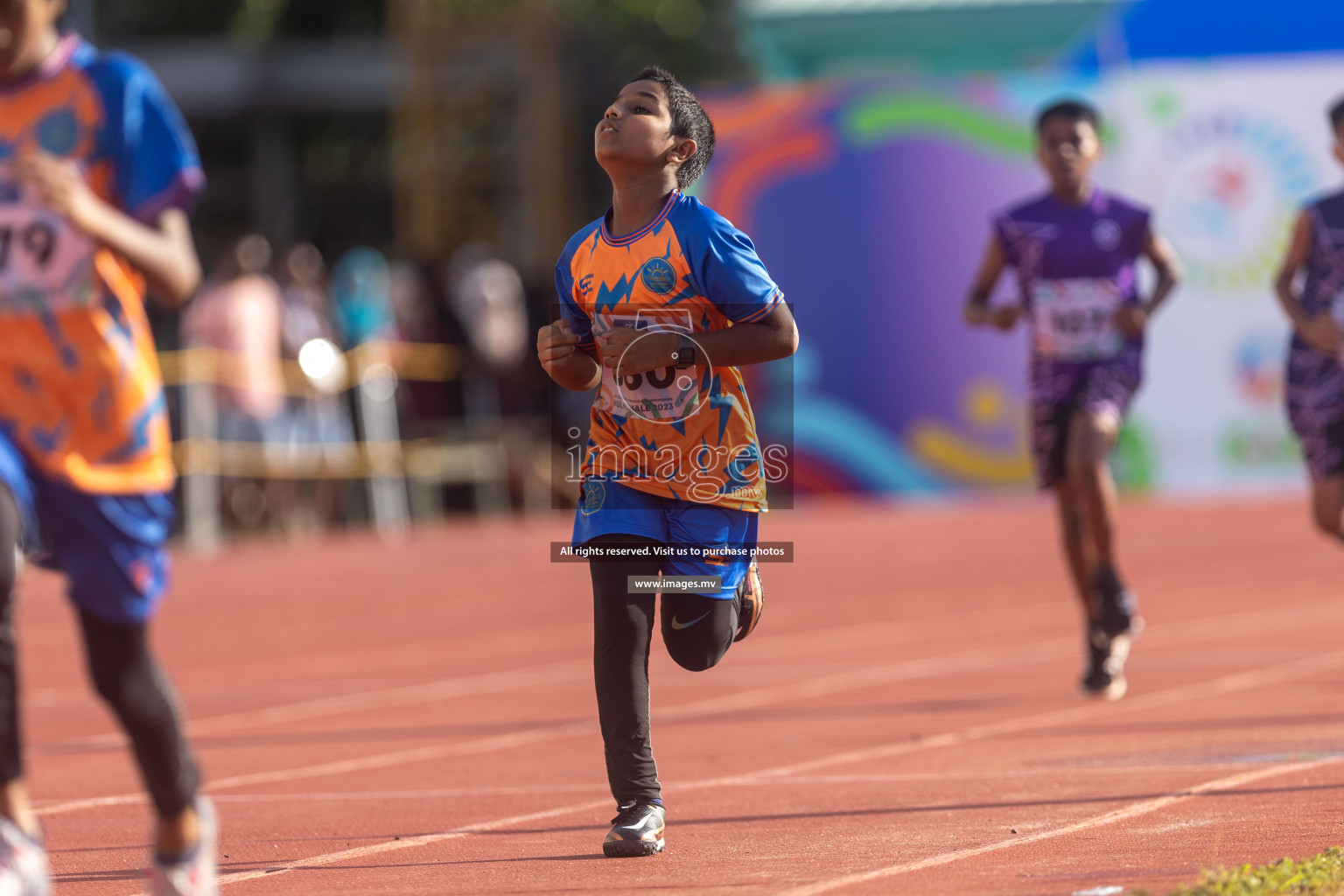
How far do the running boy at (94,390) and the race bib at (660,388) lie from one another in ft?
4.24

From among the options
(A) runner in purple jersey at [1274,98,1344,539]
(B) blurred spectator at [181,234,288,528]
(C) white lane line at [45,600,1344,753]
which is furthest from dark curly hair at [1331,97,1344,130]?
(B) blurred spectator at [181,234,288,528]

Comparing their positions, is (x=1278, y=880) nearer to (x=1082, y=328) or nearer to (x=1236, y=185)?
(x=1082, y=328)

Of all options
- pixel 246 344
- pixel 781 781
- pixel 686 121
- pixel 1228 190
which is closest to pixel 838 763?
pixel 781 781

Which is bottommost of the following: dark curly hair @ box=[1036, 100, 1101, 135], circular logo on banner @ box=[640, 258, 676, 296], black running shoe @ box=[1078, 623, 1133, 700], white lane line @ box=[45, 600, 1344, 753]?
white lane line @ box=[45, 600, 1344, 753]

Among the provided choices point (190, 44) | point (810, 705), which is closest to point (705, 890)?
point (810, 705)

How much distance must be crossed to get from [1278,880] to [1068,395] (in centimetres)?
424

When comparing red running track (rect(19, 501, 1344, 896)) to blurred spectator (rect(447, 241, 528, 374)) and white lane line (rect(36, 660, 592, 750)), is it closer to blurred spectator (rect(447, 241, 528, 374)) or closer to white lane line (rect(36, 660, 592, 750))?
white lane line (rect(36, 660, 592, 750))

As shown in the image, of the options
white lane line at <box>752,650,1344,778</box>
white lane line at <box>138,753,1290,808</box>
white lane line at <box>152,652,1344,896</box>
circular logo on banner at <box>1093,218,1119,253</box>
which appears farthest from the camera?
circular logo on banner at <box>1093,218,1119,253</box>

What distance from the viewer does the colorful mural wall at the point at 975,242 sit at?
1823cm

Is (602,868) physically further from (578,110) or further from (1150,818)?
(578,110)

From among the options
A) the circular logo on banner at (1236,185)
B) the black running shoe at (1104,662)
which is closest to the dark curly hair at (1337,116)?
the black running shoe at (1104,662)

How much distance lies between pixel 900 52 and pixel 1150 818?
19.8 metres

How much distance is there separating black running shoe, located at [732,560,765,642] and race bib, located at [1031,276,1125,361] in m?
3.30

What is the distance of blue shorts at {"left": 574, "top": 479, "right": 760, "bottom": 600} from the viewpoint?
4.91 meters
